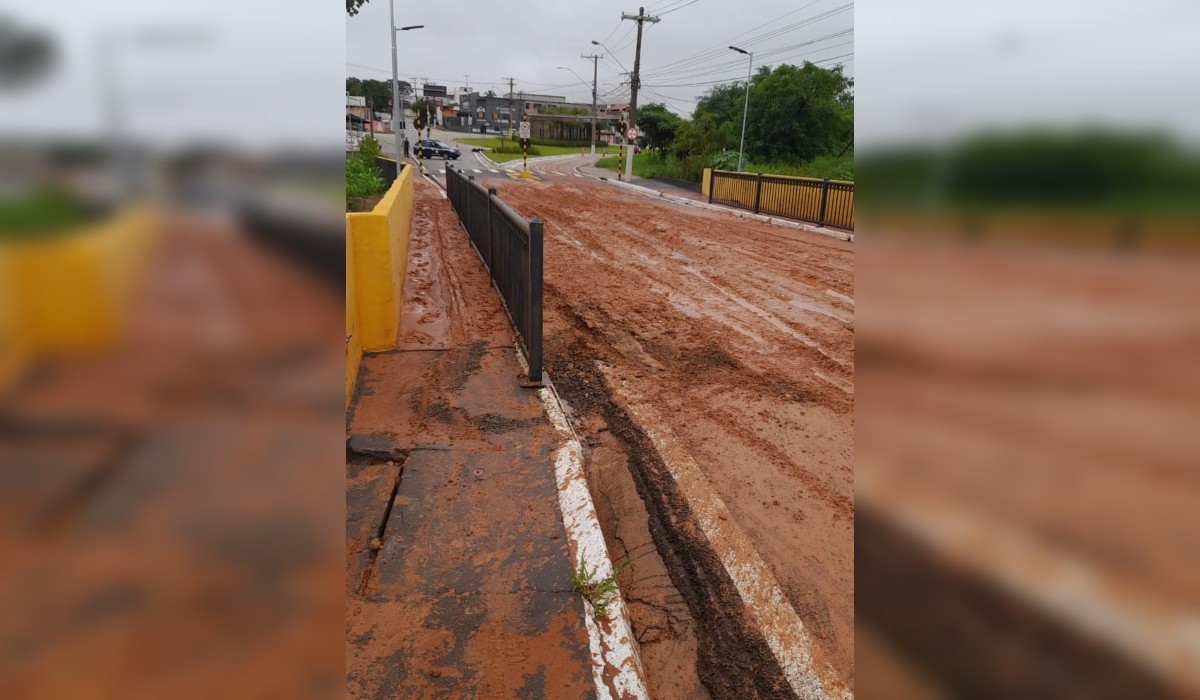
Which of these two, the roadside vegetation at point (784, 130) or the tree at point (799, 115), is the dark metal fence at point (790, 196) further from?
the tree at point (799, 115)

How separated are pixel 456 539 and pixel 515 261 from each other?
3.32m

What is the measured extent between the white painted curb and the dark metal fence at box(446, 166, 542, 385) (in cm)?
84

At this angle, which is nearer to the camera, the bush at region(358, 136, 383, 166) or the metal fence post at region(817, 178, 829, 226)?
the metal fence post at region(817, 178, 829, 226)

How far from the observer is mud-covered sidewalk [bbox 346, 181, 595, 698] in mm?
2506

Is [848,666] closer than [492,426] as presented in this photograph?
Yes

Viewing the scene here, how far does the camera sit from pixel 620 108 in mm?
74875
